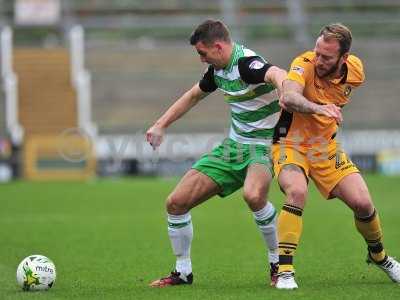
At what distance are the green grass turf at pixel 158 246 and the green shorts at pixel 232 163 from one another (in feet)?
3.00

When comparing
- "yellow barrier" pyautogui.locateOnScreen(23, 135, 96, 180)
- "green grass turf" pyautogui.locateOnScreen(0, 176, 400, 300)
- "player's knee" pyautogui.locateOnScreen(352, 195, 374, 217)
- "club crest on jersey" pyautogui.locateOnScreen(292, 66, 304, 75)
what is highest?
"club crest on jersey" pyautogui.locateOnScreen(292, 66, 304, 75)

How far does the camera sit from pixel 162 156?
2650 cm

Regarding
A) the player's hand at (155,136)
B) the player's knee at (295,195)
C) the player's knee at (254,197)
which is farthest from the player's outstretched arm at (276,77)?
the player's hand at (155,136)

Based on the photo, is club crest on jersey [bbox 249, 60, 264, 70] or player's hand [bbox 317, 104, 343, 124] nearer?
player's hand [bbox 317, 104, 343, 124]

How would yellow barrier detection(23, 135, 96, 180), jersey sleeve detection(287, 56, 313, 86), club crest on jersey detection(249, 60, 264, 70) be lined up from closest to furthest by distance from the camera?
jersey sleeve detection(287, 56, 313, 86) → club crest on jersey detection(249, 60, 264, 70) → yellow barrier detection(23, 135, 96, 180)

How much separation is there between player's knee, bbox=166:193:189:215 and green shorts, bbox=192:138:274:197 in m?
0.32

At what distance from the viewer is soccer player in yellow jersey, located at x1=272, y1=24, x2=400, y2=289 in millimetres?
7754

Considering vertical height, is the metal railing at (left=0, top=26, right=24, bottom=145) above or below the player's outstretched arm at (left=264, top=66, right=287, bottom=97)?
below

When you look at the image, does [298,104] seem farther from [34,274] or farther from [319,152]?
[34,274]

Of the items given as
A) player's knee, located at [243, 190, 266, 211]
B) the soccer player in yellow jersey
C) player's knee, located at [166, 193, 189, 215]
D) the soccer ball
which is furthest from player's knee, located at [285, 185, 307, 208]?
the soccer ball

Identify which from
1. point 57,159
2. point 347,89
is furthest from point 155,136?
point 57,159

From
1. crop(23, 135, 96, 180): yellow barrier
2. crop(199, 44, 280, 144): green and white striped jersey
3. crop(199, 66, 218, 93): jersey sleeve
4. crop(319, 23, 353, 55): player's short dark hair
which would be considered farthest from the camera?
crop(23, 135, 96, 180): yellow barrier

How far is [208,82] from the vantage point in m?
8.69

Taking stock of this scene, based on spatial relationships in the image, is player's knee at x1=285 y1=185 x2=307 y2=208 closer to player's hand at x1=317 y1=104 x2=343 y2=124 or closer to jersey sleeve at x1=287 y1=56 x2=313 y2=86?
player's hand at x1=317 y1=104 x2=343 y2=124
